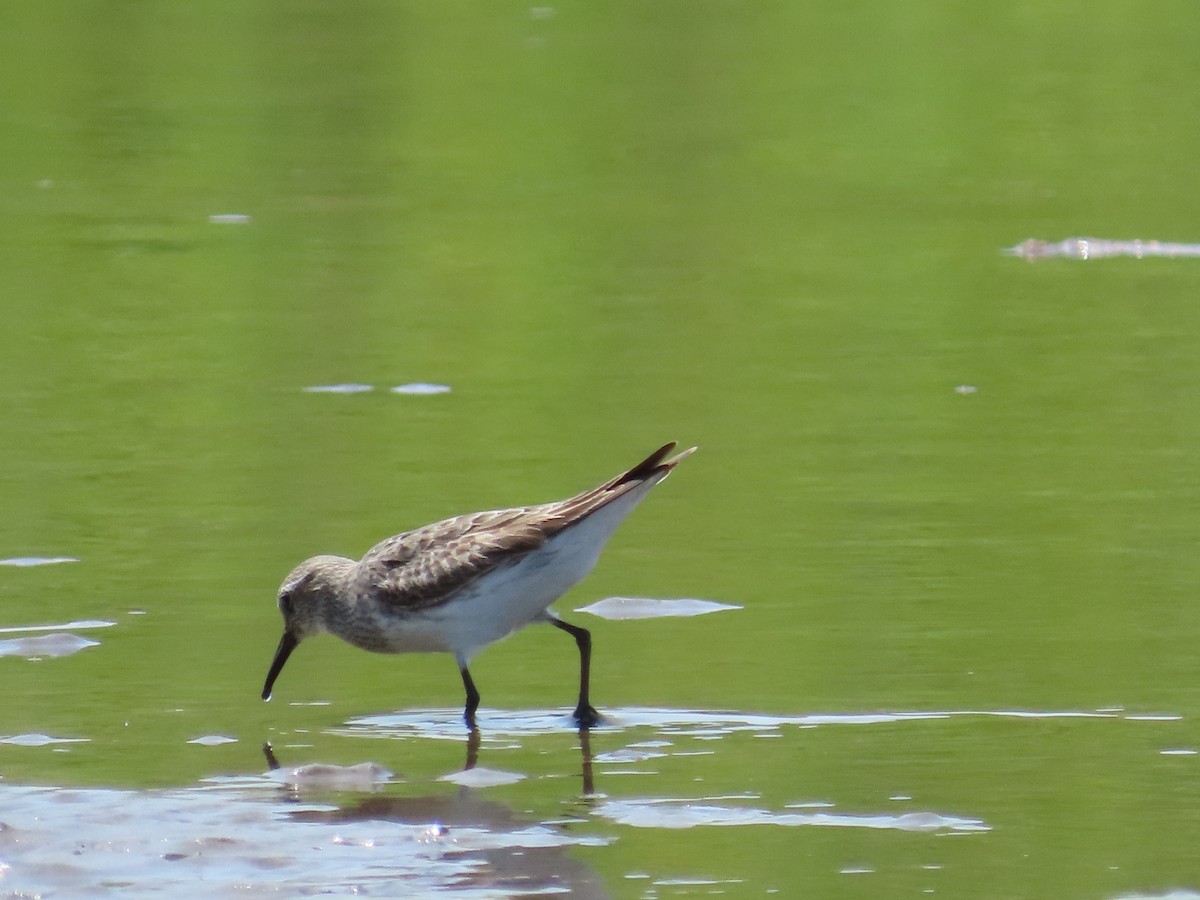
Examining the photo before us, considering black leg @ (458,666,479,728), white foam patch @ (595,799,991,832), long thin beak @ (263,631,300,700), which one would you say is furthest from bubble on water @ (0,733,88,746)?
white foam patch @ (595,799,991,832)

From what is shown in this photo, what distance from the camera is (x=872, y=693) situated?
693 cm

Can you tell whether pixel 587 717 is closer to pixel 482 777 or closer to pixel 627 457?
pixel 482 777

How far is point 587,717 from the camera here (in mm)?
6820

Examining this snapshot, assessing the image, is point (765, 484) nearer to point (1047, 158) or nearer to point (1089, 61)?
point (1047, 158)

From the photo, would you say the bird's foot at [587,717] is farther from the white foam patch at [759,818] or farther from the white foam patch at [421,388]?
the white foam patch at [421,388]

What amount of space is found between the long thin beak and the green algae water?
0.06 meters

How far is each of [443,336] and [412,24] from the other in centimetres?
1091

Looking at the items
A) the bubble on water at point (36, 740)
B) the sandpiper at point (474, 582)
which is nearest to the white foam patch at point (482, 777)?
the sandpiper at point (474, 582)

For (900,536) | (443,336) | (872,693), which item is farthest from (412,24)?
(872,693)

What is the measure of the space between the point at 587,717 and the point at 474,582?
2.28 feet

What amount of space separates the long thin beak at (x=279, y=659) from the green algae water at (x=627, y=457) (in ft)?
0.21

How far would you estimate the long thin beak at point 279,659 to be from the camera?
7.22m

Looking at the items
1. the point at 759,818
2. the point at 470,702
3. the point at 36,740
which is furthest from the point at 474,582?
the point at 759,818

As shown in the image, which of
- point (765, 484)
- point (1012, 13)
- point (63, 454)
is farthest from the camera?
point (1012, 13)
